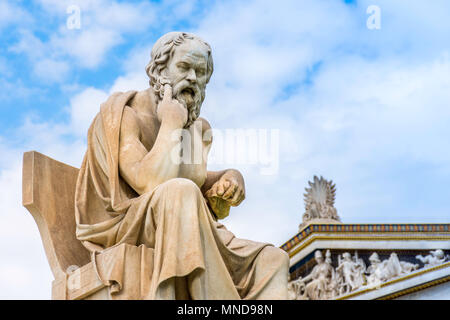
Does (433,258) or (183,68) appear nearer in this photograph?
(183,68)

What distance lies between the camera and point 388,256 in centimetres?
1894

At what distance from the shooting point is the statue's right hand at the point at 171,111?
20.7ft

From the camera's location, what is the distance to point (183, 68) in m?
6.67

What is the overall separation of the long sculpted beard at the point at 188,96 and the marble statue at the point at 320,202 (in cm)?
1355

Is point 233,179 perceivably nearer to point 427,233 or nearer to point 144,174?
point 144,174

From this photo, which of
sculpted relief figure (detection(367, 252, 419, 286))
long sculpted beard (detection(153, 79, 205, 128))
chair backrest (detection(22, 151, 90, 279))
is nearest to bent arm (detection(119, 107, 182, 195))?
long sculpted beard (detection(153, 79, 205, 128))

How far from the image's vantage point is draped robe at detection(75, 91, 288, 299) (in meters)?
5.68

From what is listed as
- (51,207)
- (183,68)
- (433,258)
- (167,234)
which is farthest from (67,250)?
(433,258)


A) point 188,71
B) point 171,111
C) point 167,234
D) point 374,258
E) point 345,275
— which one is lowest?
point 167,234

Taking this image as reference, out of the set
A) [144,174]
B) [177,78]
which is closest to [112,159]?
[144,174]

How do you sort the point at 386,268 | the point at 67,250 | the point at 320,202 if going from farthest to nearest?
the point at 320,202 → the point at 386,268 → the point at 67,250

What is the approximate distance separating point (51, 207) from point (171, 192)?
4.04ft

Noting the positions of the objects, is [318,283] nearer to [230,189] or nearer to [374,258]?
[374,258]
